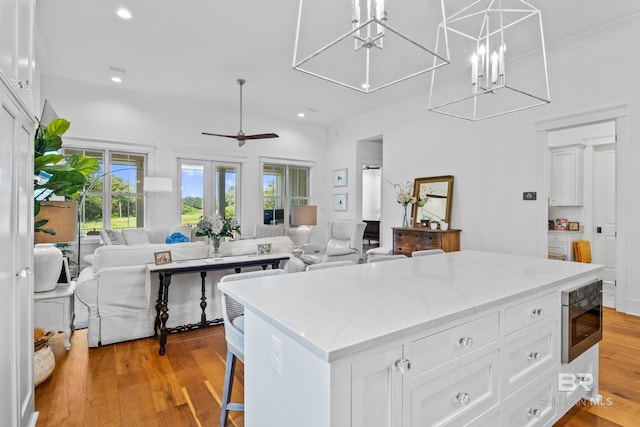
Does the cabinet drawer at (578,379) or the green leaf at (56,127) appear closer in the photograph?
the cabinet drawer at (578,379)

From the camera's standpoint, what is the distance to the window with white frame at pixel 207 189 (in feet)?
21.9

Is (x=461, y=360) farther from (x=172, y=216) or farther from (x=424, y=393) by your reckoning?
(x=172, y=216)

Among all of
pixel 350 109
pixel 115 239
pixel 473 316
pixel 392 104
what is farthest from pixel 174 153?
pixel 473 316

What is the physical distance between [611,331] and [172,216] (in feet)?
21.5

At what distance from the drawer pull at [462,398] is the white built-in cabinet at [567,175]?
17.6ft

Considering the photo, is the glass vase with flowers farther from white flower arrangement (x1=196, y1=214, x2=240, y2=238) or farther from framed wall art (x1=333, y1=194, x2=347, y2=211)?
framed wall art (x1=333, y1=194, x2=347, y2=211)

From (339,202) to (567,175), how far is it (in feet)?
14.0

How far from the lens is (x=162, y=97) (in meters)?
6.26

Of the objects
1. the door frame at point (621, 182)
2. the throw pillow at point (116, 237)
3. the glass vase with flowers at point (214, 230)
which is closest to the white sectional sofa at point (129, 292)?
the glass vase with flowers at point (214, 230)

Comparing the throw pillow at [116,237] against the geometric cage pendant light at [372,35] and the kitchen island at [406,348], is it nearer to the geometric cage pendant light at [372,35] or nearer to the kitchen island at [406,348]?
the geometric cage pendant light at [372,35]

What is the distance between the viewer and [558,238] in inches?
215

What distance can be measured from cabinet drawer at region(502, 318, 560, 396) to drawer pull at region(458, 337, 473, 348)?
29 cm

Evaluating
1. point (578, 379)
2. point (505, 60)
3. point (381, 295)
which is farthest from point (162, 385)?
point (505, 60)

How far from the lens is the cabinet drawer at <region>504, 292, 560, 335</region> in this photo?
152 centimetres
